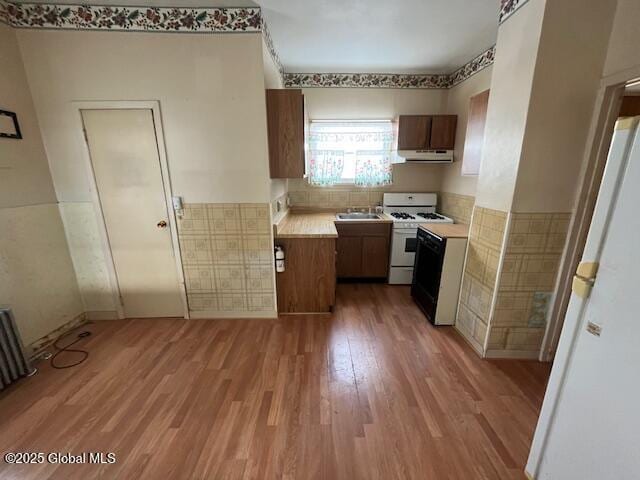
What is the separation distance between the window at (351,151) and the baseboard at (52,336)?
3.05m

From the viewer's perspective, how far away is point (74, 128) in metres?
2.29

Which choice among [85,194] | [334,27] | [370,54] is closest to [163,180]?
[85,194]

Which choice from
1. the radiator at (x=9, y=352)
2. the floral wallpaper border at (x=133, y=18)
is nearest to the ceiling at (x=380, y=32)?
the floral wallpaper border at (x=133, y=18)

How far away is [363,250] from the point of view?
348cm

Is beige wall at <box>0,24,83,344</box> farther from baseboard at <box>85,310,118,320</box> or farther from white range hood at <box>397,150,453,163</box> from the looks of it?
white range hood at <box>397,150,453,163</box>

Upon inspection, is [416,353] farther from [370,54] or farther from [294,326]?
[370,54]

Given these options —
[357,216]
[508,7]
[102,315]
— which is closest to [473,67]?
[508,7]

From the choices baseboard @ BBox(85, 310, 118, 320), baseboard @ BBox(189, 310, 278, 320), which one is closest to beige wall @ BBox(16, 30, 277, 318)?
baseboard @ BBox(85, 310, 118, 320)

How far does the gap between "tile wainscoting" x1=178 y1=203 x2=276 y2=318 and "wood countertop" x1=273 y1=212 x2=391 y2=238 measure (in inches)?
9.9

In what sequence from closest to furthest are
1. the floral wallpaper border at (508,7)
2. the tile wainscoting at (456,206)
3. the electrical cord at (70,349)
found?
the floral wallpaper border at (508,7), the electrical cord at (70,349), the tile wainscoting at (456,206)

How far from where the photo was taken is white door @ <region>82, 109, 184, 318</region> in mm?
2297

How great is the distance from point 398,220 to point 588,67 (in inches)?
78.7

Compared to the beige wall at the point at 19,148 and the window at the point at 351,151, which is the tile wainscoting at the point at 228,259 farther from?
the window at the point at 351,151

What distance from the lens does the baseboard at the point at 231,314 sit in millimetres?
2730
